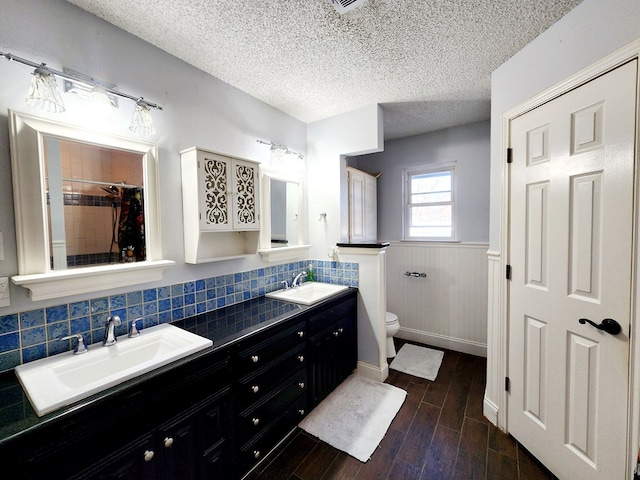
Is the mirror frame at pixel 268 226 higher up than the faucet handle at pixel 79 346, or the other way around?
the mirror frame at pixel 268 226

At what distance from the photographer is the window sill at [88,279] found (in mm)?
1211

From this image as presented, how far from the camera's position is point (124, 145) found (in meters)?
1.54

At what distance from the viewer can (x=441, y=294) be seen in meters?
3.23

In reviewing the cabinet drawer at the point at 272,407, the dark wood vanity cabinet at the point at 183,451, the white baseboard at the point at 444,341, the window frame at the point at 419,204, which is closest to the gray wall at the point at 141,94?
the dark wood vanity cabinet at the point at 183,451

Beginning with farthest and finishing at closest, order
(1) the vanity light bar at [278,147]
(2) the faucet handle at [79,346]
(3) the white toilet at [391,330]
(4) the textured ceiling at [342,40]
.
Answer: (3) the white toilet at [391,330], (1) the vanity light bar at [278,147], (4) the textured ceiling at [342,40], (2) the faucet handle at [79,346]

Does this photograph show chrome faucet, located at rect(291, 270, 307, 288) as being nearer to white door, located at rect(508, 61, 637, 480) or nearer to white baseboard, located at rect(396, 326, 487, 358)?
white baseboard, located at rect(396, 326, 487, 358)

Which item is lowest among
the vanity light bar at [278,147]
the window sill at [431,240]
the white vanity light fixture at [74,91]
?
the window sill at [431,240]

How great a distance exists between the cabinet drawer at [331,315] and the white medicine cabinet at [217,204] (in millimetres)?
756

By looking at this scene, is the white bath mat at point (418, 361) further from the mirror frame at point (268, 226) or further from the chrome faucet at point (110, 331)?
the chrome faucet at point (110, 331)

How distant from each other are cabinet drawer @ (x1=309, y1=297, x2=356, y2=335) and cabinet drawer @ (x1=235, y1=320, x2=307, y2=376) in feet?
0.41

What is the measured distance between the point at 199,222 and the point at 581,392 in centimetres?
237

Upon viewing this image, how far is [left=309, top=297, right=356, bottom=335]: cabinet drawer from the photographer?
2.09 meters

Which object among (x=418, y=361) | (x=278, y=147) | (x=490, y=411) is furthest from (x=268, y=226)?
(x=490, y=411)

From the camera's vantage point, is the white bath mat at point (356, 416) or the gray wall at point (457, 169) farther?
the gray wall at point (457, 169)
